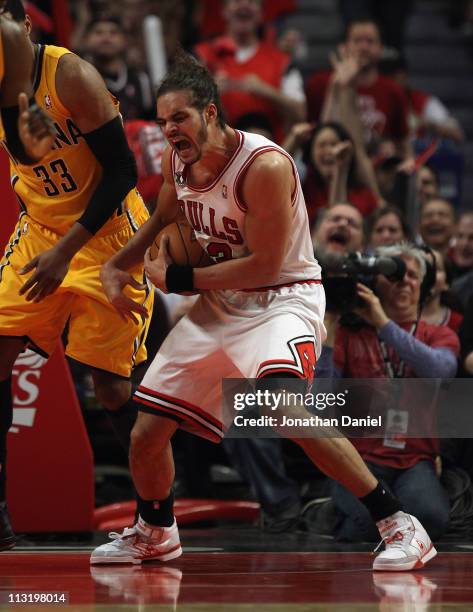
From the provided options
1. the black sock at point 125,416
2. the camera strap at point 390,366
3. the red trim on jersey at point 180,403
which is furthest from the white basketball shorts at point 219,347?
the camera strap at point 390,366

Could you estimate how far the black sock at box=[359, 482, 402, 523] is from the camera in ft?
14.2

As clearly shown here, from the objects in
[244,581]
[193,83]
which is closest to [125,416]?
[244,581]

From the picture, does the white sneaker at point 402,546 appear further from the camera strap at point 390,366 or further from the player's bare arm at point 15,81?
the player's bare arm at point 15,81

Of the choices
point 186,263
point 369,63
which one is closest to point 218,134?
point 186,263

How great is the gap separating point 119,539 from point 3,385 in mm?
752

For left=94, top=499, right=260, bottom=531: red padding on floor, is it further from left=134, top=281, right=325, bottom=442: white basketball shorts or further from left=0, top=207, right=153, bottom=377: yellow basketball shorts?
left=134, top=281, right=325, bottom=442: white basketball shorts

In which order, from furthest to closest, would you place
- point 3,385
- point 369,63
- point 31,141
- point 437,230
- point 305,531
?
point 369,63 < point 437,230 < point 305,531 < point 3,385 < point 31,141

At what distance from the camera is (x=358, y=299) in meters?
5.12

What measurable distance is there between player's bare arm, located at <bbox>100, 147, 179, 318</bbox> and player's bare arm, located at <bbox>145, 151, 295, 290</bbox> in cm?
17

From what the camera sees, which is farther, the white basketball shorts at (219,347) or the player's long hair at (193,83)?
the white basketball shorts at (219,347)

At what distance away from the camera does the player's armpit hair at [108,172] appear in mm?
4270

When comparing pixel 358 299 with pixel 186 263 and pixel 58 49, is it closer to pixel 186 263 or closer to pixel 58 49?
pixel 186 263

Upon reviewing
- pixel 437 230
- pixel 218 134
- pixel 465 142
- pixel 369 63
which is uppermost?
pixel 218 134

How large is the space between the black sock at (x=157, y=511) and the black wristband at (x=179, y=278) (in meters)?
0.86
